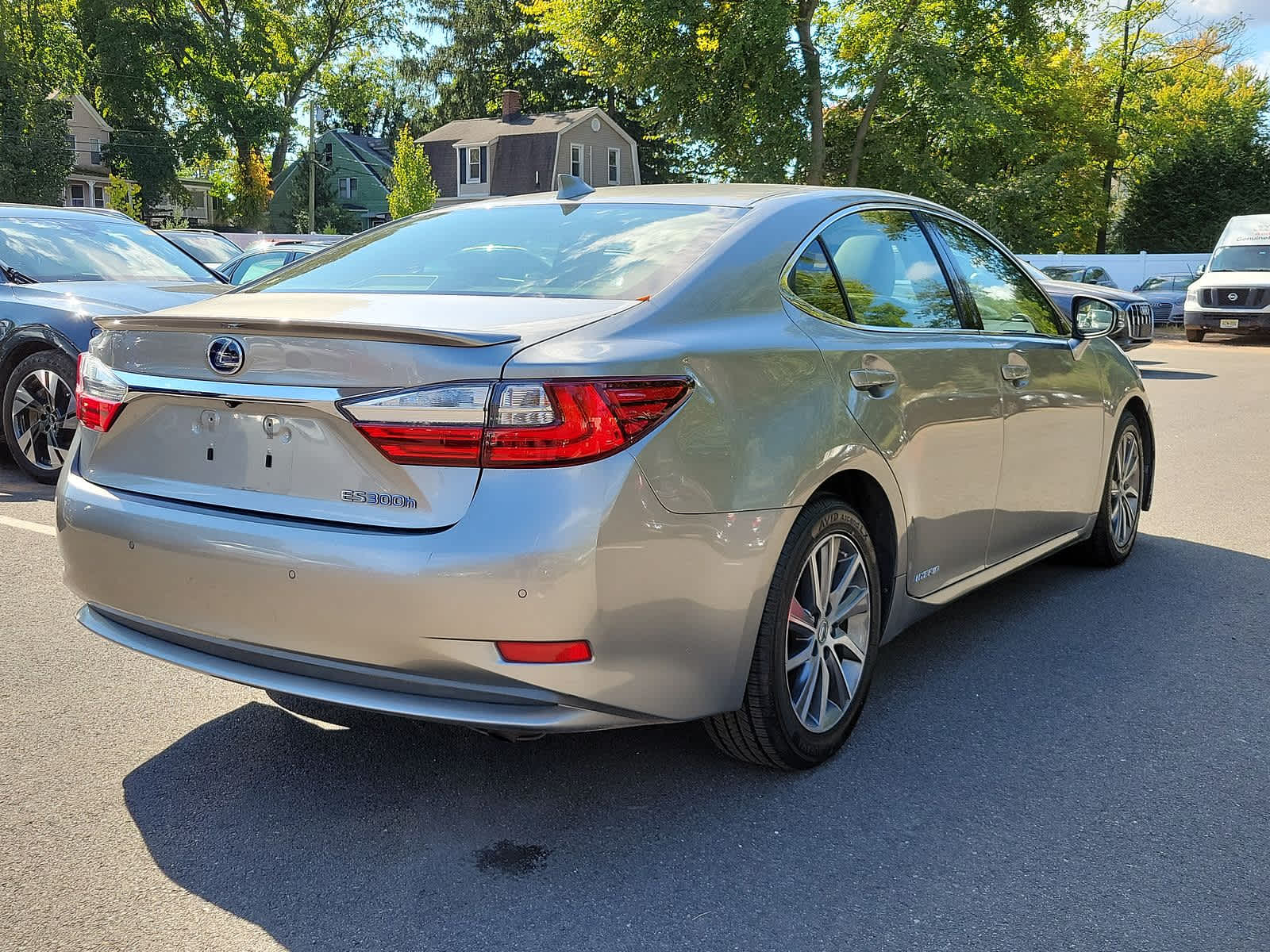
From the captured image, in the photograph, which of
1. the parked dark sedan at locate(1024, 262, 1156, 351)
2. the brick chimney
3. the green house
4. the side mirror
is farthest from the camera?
the green house

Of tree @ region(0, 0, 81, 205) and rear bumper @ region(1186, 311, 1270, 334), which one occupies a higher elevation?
Answer: tree @ region(0, 0, 81, 205)

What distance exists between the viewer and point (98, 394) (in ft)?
11.0

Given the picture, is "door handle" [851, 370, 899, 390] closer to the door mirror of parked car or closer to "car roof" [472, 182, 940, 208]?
"car roof" [472, 182, 940, 208]

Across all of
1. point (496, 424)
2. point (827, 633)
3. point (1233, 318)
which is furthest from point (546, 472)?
point (1233, 318)

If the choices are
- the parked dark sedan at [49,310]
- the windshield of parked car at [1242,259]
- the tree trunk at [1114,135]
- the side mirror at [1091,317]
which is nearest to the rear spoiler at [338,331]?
the side mirror at [1091,317]

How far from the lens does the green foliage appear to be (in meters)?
49.5

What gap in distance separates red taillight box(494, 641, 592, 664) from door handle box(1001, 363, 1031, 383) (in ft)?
7.66

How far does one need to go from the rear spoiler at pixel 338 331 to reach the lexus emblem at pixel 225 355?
0.09ft

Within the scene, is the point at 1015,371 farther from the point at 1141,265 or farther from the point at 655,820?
the point at 1141,265

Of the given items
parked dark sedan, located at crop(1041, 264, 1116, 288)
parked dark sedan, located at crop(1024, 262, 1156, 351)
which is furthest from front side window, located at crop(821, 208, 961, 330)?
parked dark sedan, located at crop(1041, 264, 1116, 288)

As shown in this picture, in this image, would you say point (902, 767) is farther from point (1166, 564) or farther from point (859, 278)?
point (1166, 564)

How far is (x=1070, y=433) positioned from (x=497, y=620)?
Result: 317cm

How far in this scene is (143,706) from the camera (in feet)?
13.0

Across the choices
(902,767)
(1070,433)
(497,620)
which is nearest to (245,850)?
(497,620)
